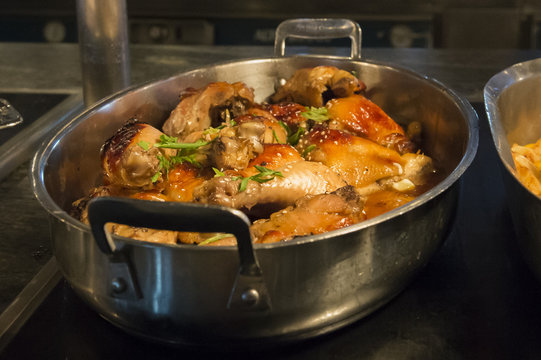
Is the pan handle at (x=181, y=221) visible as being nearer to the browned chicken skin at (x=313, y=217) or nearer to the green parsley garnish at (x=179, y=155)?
the browned chicken skin at (x=313, y=217)

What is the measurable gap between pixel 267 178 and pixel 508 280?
1.65ft

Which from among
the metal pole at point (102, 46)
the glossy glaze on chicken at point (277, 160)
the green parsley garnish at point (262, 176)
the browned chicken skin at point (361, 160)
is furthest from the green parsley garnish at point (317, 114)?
the metal pole at point (102, 46)

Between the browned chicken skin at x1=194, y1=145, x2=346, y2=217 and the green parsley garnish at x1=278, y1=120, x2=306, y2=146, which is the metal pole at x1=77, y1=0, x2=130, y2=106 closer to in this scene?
the green parsley garnish at x1=278, y1=120, x2=306, y2=146

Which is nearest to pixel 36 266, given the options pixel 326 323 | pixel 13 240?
pixel 13 240

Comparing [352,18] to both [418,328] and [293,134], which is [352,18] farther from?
[418,328]

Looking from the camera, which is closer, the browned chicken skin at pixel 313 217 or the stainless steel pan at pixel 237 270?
the stainless steel pan at pixel 237 270

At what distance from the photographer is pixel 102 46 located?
170cm

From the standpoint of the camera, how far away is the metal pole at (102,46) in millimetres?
1659

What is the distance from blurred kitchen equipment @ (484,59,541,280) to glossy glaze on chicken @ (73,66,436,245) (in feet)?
0.73

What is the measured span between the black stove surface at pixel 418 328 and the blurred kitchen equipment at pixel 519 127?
10 cm

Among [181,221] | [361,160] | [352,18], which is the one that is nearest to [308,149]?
[361,160]

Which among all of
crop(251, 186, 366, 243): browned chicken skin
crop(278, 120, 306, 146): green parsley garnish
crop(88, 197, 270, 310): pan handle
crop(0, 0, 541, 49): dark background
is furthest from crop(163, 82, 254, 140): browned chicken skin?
crop(0, 0, 541, 49): dark background

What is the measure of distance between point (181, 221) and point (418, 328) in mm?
495

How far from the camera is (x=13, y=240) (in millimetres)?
1315
